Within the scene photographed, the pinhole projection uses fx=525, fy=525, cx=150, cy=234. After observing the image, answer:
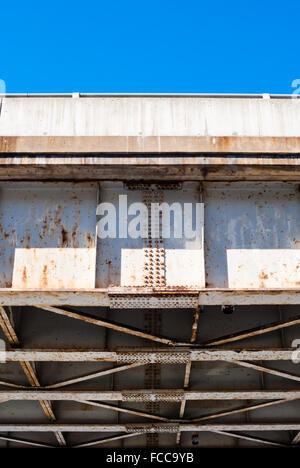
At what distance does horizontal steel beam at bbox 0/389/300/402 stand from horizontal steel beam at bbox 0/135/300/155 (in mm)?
6827

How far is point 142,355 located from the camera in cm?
1163

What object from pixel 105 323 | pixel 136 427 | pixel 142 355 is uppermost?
pixel 105 323

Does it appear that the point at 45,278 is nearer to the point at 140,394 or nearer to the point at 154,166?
the point at 154,166

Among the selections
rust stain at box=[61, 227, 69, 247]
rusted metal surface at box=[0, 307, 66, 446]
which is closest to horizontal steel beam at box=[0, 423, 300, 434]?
rusted metal surface at box=[0, 307, 66, 446]

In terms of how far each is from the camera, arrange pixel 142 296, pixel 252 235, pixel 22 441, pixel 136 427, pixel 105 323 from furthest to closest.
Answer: pixel 22 441 → pixel 136 427 → pixel 105 323 → pixel 252 235 → pixel 142 296

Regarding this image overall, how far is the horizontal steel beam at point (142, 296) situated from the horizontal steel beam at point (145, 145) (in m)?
2.42

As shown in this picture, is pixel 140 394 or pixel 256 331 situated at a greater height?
pixel 256 331

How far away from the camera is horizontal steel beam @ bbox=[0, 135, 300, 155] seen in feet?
30.1

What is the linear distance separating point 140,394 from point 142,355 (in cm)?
220

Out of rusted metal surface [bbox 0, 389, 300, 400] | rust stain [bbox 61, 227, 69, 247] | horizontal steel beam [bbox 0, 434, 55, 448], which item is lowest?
horizontal steel beam [bbox 0, 434, 55, 448]

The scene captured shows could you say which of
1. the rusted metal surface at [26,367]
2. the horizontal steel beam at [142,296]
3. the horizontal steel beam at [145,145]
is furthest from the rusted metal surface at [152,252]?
the rusted metal surface at [26,367]

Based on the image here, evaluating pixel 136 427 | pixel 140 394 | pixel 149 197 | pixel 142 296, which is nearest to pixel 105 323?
pixel 142 296

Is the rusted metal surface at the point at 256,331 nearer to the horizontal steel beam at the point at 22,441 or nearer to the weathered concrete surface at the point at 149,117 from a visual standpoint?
the weathered concrete surface at the point at 149,117

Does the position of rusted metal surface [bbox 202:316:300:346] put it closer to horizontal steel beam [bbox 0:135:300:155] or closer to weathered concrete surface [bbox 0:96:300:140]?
horizontal steel beam [bbox 0:135:300:155]
